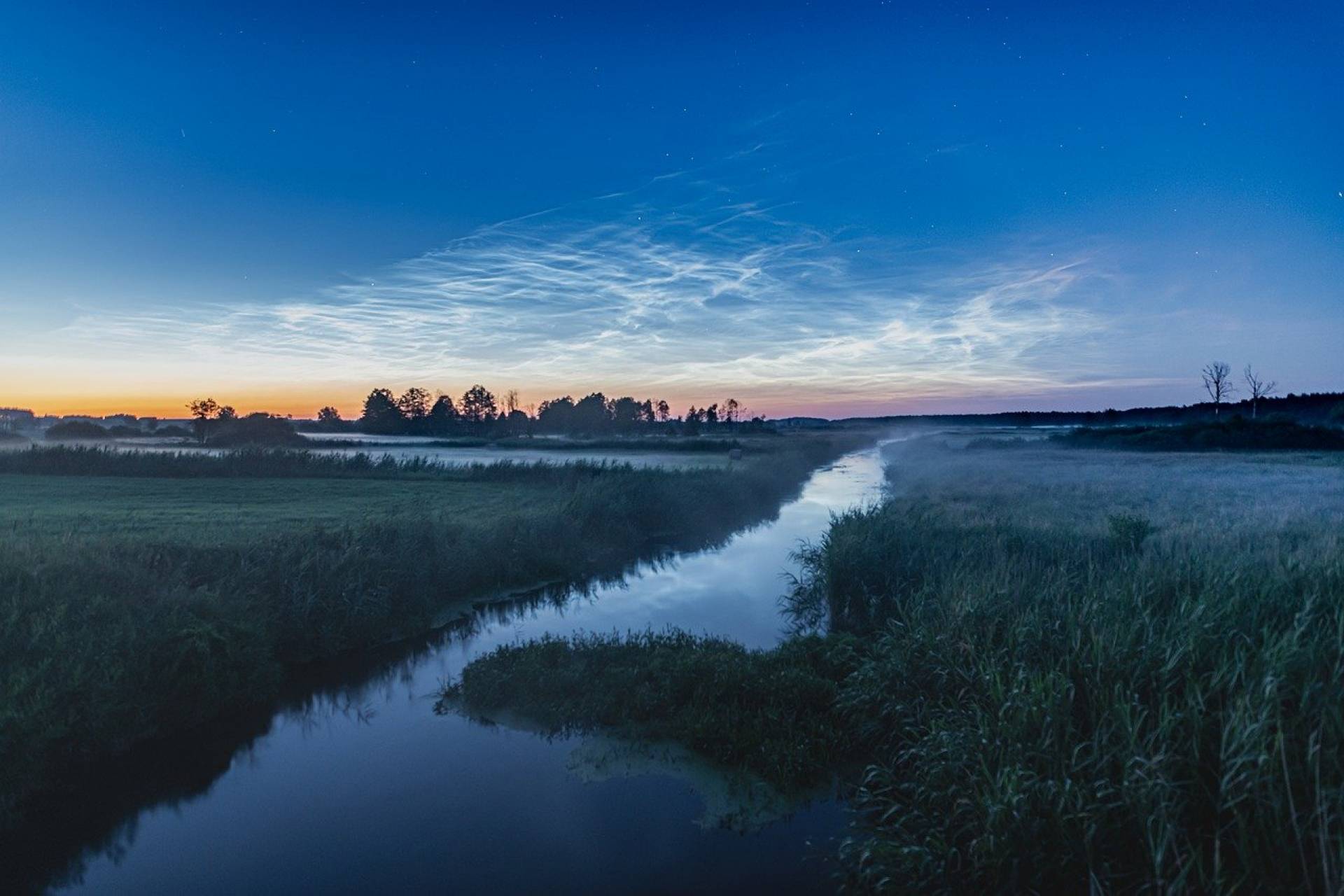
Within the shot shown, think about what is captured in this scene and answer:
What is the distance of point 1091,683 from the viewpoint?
658 centimetres

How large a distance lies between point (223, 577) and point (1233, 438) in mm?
89447

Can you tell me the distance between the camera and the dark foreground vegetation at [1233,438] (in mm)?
69000

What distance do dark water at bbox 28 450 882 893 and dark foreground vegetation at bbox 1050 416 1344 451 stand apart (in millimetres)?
80485

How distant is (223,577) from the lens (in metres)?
12.7

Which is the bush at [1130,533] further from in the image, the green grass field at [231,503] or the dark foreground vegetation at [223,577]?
the green grass field at [231,503]

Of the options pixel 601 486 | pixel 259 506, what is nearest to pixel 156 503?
pixel 259 506

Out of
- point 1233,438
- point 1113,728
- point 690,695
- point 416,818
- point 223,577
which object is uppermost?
point 1233,438

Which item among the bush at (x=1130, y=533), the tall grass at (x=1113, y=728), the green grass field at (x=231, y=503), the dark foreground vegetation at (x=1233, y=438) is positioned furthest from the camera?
the dark foreground vegetation at (x=1233, y=438)

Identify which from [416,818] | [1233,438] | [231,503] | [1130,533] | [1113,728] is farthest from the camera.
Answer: [1233,438]

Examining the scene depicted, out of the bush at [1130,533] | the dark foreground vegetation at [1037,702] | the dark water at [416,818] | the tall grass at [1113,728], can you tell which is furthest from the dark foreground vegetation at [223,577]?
the bush at [1130,533]

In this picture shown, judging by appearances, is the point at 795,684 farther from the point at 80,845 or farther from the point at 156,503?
the point at 156,503

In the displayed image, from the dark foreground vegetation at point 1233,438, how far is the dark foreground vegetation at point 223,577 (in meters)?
65.4

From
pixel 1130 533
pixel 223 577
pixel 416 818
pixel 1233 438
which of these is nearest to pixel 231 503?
pixel 223 577

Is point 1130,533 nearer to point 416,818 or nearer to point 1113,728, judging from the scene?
point 1113,728
